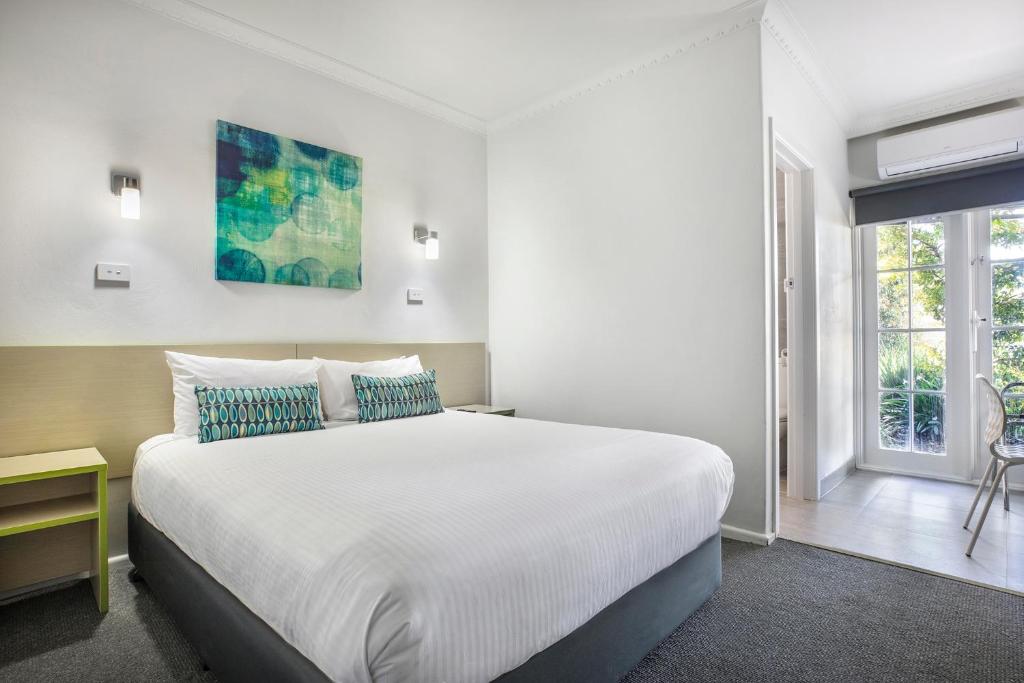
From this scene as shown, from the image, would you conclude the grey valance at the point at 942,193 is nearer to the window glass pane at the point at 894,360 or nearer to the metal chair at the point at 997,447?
the window glass pane at the point at 894,360

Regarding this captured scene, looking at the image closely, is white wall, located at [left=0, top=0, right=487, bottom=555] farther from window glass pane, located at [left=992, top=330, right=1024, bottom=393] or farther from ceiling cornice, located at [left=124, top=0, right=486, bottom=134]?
window glass pane, located at [left=992, top=330, right=1024, bottom=393]

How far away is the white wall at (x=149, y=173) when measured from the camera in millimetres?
2297

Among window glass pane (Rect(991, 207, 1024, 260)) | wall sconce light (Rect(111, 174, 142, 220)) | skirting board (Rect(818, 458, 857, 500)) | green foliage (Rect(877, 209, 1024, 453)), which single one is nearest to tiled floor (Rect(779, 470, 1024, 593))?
skirting board (Rect(818, 458, 857, 500))

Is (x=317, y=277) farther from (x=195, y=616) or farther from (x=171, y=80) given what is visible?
(x=195, y=616)

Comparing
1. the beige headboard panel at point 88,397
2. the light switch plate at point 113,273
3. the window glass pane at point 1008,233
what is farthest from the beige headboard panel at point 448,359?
the window glass pane at point 1008,233

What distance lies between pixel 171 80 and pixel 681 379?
10.2 feet

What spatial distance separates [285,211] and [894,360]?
442 centimetres

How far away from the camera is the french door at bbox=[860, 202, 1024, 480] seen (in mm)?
3670

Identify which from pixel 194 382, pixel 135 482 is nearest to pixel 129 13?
pixel 194 382

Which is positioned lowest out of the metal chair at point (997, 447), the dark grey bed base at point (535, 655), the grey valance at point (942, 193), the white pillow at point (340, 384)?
the dark grey bed base at point (535, 655)

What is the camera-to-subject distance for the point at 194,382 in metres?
2.48

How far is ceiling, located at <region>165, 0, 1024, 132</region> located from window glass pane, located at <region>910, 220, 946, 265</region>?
2.67 feet

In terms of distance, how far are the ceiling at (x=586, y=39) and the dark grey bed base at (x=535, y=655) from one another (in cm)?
258

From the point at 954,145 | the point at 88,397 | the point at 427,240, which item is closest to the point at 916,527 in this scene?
the point at 954,145
